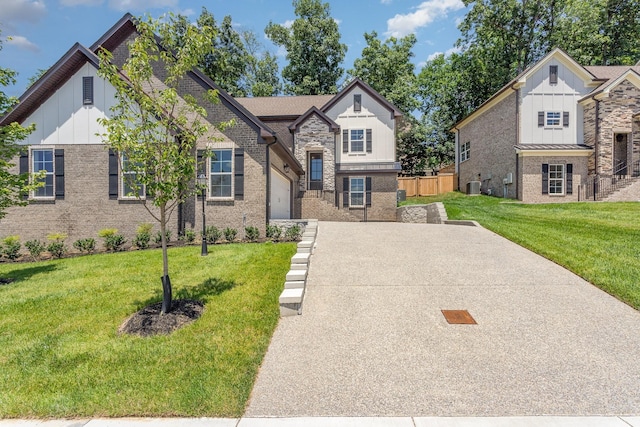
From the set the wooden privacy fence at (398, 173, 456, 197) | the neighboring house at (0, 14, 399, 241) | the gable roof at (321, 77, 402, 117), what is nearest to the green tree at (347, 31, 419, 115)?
the wooden privacy fence at (398, 173, 456, 197)

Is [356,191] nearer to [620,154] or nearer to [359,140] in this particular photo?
[359,140]

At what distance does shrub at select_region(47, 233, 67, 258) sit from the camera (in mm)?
10766

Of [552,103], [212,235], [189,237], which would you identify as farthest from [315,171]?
[552,103]

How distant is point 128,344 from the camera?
172 inches

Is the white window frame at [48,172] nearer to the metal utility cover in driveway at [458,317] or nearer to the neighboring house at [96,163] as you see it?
the neighboring house at [96,163]

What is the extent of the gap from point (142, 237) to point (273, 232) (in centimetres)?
463

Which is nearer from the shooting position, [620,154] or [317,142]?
[317,142]

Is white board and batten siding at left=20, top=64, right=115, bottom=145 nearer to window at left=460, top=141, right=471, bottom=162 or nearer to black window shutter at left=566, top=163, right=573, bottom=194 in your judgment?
black window shutter at left=566, top=163, right=573, bottom=194

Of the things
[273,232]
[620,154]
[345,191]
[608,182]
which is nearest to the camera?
[273,232]

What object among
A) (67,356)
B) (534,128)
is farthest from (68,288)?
(534,128)

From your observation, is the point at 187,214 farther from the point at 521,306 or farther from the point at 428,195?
the point at 428,195

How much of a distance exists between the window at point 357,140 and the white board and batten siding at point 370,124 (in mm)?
255

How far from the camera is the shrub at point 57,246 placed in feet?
35.3

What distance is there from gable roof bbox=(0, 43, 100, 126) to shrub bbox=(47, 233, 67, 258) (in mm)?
4559
